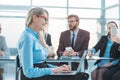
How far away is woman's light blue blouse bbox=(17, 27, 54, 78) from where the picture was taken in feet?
5.53

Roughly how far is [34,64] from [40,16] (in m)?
0.31

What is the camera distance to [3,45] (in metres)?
4.09

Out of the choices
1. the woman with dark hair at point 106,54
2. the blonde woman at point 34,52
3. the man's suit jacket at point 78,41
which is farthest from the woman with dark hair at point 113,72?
the blonde woman at point 34,52

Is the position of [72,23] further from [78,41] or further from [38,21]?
[38,21]

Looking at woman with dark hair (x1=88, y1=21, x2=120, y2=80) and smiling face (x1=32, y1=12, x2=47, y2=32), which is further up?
smiling face (x1=32, y1=12, x2=47, y2=32)

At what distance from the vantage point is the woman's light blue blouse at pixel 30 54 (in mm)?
1687

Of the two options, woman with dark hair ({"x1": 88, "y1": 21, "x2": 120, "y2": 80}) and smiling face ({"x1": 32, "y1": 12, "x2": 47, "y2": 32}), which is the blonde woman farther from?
woman with dark hair ({"x1": 88, "y1": 21, "x2": 120, "y2": 80})

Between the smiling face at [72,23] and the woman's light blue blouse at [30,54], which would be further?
the smiling face at [72,23]

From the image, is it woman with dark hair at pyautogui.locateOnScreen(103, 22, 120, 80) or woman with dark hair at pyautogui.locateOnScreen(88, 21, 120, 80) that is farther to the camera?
woman with dark hair at pyautogui.locateOnScreen(88, 21, 120, 80)

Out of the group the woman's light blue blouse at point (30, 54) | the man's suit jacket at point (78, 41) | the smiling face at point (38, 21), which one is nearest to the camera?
the woman's light blue blouse at point (30, 54)

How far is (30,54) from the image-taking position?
1689 millimetres

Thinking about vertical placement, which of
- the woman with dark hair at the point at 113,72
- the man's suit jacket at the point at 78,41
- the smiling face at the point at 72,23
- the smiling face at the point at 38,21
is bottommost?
the woman with dark hair at the point at 113,72

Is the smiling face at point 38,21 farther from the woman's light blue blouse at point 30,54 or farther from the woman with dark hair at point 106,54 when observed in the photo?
the woman with dark hair at point 106,54

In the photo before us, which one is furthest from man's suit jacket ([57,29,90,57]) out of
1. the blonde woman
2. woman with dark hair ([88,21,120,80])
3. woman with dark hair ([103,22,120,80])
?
the blonde woman
